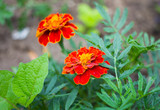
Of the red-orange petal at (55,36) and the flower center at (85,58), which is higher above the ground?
the red-orange petal at (55,36)

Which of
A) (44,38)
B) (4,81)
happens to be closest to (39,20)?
(44,38)

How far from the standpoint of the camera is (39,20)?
2068 millimetres

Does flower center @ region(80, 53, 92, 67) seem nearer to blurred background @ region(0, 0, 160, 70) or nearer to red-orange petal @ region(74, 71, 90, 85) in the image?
red-orange petal @ region(74, 71, 90, 85)

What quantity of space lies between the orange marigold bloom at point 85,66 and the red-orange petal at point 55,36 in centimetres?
11

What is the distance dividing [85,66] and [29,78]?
0.20m

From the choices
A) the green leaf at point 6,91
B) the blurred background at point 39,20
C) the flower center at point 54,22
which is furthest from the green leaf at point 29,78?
the blurred background at point 39,20

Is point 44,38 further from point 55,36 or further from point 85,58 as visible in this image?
point 85,58

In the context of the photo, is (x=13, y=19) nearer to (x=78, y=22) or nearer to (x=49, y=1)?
(x=49, y=1)

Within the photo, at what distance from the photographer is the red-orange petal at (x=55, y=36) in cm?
71

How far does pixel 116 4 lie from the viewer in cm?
224

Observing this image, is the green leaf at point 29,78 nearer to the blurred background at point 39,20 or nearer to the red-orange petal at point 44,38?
the red-orange petal at point 44,38

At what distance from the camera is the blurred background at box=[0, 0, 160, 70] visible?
1.79 metres

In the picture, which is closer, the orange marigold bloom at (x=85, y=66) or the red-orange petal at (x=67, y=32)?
the orange marigold bloom at (x=85, y=66)

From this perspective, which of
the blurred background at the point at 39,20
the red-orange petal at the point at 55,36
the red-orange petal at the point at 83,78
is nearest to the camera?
the red-orange petal at the point at 83,78
